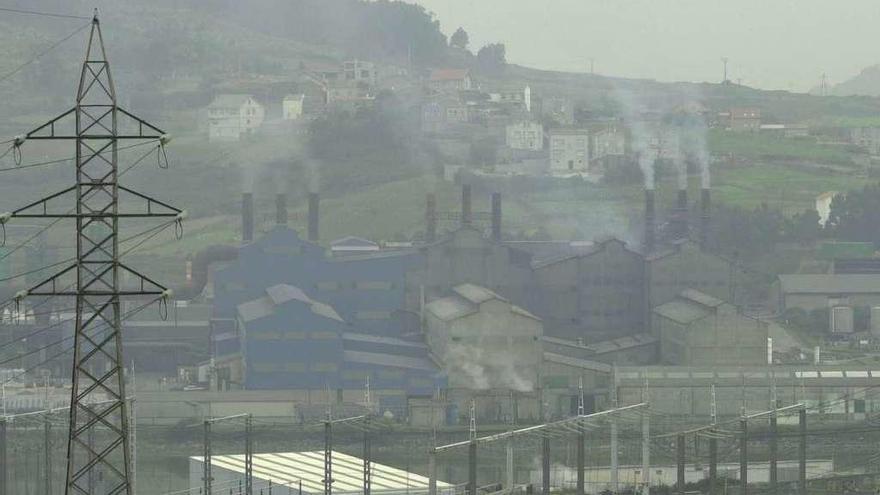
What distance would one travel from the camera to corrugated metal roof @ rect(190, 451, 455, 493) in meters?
17.0

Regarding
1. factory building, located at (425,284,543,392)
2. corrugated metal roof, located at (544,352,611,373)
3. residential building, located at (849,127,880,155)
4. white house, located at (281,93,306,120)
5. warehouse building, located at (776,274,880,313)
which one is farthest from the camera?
residential building, located at (849,127,880,155)

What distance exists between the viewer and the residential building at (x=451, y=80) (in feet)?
173

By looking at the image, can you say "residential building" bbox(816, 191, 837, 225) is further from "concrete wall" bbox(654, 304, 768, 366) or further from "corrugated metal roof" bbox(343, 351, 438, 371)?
"corrugated metal roof" bbox(343, 351, 438, 371)

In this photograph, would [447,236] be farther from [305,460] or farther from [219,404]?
[305,460]

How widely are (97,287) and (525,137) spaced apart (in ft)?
72.4

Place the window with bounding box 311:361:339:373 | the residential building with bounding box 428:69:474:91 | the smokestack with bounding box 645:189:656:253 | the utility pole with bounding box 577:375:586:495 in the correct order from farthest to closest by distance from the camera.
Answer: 1. the residential building with bounding box 428:69:474:91
2. the smokestack with bounding box 645:189:656:253
3. the window with bounding box 311:361:339:373
4. the utility pole with bounding box 577:375:586:495

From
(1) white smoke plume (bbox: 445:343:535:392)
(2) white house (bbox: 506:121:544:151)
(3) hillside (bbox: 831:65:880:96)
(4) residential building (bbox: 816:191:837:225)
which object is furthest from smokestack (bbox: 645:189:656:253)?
(3) hillside (bbox: 831:65:880:96)

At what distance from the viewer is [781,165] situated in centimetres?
4603

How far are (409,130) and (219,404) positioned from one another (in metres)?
23.6

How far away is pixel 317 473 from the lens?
1786 cm

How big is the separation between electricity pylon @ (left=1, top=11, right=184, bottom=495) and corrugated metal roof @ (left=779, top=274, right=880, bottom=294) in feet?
33.9

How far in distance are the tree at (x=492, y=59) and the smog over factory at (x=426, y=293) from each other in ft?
25.9

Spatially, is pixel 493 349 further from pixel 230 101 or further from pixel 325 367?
pixel 230 101

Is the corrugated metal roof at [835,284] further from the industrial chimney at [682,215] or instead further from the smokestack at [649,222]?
the smokestack at [649,222]
